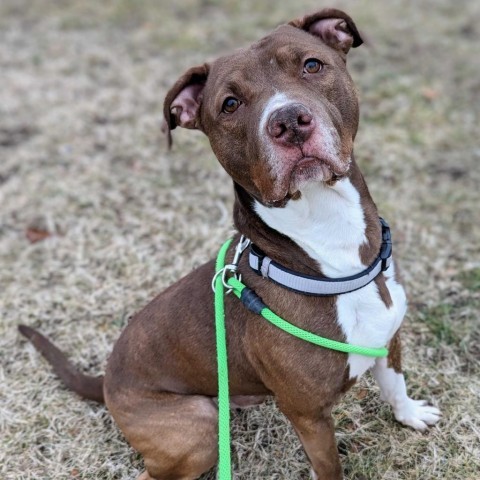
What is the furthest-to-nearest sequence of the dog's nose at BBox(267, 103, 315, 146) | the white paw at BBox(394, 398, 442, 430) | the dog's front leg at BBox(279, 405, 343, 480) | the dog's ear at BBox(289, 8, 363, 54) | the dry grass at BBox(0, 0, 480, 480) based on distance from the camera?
the dry grass at BBox(0, 0, 480, 480) < the white paw at BBox(394, 398, 442, 430) < the dog's ear at BBox(289, 8, 363, 54) < the dog's front leg at BBox(279, 405, 343, 480) < the dog's nose at BBox(267, 103, 315, 146)

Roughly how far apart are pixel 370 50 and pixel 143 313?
231 inches

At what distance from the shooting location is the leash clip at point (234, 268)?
3.20 meters

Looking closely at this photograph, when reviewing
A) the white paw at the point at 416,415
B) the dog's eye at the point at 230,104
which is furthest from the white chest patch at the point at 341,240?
the white paw at the point at 416,415

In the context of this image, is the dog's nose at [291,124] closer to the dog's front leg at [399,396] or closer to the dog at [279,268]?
the dog at [279,268]

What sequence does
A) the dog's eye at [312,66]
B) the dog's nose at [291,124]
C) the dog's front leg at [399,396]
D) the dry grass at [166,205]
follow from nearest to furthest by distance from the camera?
the dog's nose at [291,124] → the dog's eye at [312,66] → the dog's front leg at [399,396] → the dry grass at [166,205]

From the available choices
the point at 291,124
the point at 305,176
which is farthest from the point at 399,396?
the point at 291,124

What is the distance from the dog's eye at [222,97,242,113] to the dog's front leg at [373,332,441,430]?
59.0 inches

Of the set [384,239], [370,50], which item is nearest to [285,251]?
[384,239]

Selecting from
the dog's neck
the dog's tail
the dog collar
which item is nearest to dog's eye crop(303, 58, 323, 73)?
the dog's neck

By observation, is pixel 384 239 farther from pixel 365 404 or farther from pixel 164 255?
pixel 164 255

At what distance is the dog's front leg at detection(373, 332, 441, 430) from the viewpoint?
3.58m

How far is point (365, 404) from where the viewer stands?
3943 mm

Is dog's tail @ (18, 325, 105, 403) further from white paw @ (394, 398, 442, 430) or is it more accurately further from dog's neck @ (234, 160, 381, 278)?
white paw @ (394, 398, 442, 430)

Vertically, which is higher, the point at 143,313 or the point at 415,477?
the point at 143,313
